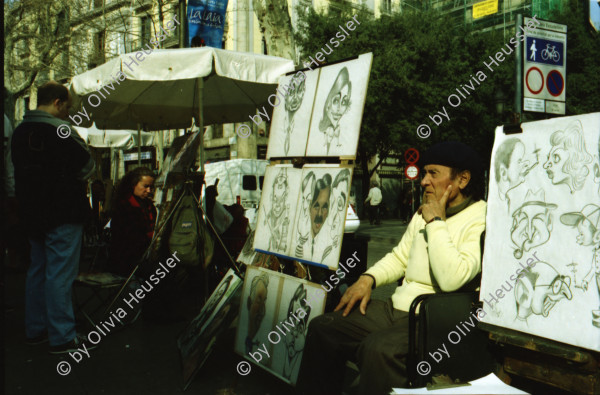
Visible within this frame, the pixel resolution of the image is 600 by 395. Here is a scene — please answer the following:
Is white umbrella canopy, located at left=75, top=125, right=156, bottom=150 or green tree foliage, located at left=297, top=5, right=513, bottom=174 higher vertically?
green tree foliage, located at left=297, top=5, right=513, bottom=174

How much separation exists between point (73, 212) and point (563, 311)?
128 inches

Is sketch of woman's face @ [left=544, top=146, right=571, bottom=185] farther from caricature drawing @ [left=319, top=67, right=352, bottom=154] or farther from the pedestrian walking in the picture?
the pedestrian walking

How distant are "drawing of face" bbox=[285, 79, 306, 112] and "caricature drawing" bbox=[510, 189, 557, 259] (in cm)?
156

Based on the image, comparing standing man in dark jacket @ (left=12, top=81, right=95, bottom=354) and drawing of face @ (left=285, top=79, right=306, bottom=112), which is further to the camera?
standing man in dark jacket @ (left=12, top=81, right=95, bottom=354)

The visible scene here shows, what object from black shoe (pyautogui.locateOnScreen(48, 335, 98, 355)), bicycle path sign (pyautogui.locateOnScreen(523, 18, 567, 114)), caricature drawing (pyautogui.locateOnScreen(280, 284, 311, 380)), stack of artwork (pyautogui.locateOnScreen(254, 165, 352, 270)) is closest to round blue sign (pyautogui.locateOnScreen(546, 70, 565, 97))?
bicycle path sign (pyautogui.locateOnScreen(523, 18, 567, 114))

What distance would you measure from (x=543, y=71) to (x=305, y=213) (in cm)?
567

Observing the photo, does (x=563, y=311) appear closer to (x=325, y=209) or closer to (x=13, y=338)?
(x=325, y=209)

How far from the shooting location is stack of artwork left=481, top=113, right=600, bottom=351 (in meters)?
1.77

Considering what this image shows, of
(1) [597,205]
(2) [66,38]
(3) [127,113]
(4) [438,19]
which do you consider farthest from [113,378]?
(4) [438,19]

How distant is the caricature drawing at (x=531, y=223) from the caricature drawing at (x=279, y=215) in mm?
1353

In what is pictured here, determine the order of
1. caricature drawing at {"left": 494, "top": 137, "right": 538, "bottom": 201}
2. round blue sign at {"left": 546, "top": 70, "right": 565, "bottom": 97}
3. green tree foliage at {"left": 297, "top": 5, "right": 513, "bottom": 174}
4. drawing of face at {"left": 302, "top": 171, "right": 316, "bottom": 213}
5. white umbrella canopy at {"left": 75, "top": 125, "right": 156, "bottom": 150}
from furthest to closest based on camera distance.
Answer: green tree foliage at {"left": 297, "top": 5, "right": 513, "bottom": 174} → white umbrella canopy at {"left": 75, "top": 125, "right": 156, "bottom": 150} → round blue sign at {"left": 546, "top": 70, "right": 565, "bottom": 97} → drawing of face at {"left": 302, "top": 171, "right": 316, "bottom": 213} → caricature drawing at {"left": 494, "top": 137, "right": 538, "bottom": 201}

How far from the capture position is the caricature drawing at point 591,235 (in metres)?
1.72

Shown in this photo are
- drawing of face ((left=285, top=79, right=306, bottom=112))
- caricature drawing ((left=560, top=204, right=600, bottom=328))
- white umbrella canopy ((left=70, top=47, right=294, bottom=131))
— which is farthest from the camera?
white umbrella canopy ((left=70, top=47, right=294, bottom=131))

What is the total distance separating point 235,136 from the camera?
2488cm
